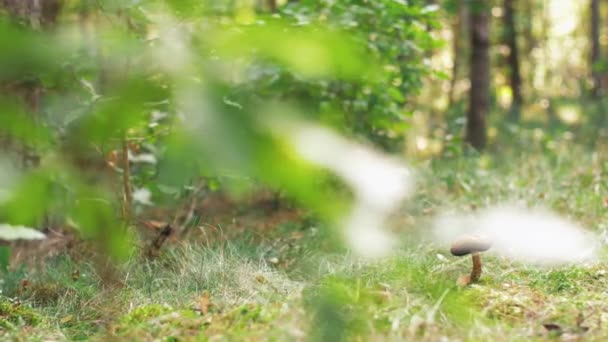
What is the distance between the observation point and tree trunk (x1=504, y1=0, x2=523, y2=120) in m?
12.2

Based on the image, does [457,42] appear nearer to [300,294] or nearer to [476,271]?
[476,271]

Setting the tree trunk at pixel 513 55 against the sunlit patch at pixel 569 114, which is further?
the tree trunk at pixel 513 55

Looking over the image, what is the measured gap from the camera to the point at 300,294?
2533 mm

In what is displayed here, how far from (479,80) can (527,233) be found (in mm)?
Result: 3995

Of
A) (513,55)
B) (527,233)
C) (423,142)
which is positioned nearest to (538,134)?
(423,142)

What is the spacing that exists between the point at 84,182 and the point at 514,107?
1160 centimetres

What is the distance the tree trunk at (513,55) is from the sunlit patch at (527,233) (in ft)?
23.9

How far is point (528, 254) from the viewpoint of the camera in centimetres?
348

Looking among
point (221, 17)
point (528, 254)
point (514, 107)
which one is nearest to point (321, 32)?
point (221, 17)

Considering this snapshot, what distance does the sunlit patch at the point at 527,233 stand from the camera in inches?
136

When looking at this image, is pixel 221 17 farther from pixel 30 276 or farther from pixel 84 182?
pixel 30 276

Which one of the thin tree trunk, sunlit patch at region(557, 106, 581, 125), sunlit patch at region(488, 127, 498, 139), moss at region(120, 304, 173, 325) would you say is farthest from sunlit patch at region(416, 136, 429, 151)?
moss at region(120, 304, 173, 325)

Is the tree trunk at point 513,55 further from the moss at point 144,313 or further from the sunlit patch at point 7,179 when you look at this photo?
the sunlit patch at point 7,179

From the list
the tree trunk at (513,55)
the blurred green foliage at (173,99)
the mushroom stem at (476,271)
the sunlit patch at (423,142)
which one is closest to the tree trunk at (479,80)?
the sunlit patch at (423,142)
